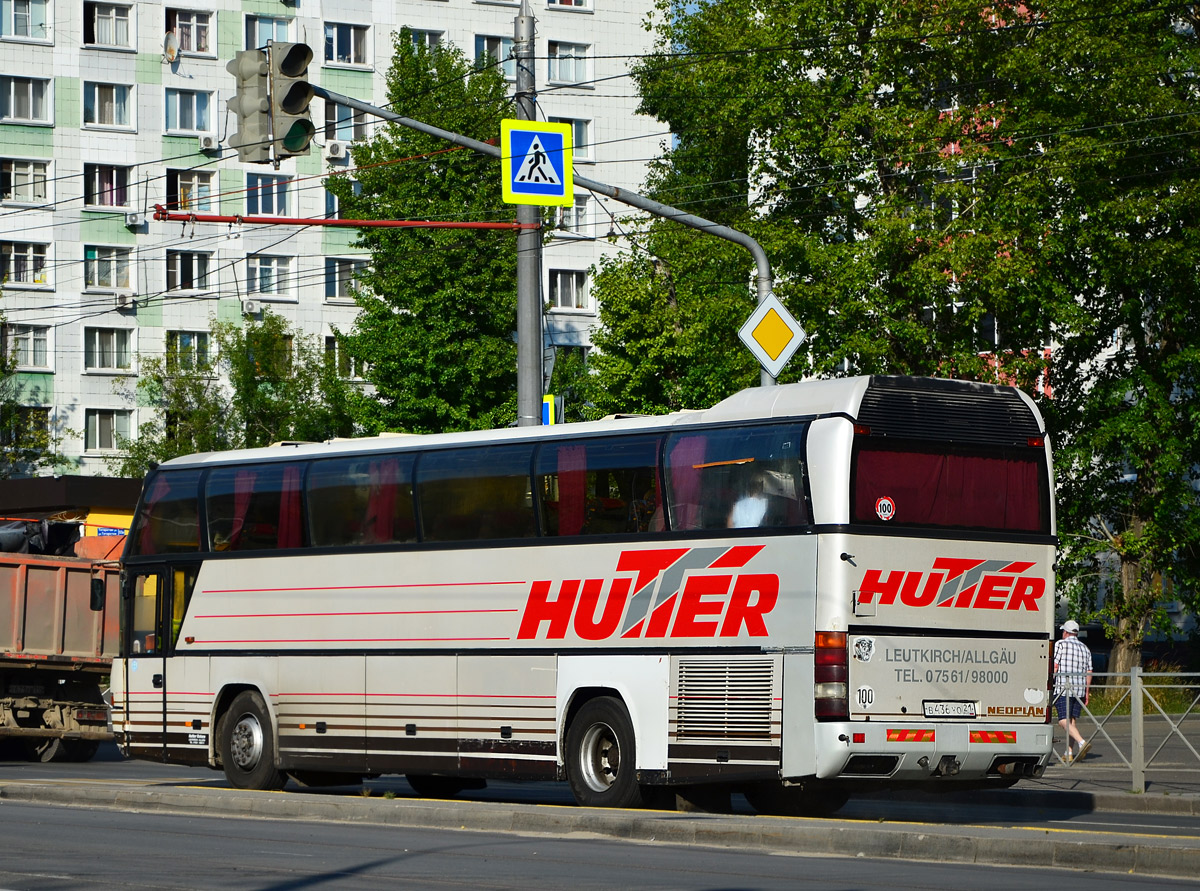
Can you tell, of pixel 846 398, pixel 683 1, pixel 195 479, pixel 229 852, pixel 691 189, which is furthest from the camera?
pixel 691 189

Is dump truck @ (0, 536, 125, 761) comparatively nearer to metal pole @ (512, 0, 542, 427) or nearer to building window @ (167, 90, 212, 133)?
metal pole @ (512, 0, 542, 427)

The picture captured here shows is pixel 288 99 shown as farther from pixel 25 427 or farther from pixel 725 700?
pixel 25 427

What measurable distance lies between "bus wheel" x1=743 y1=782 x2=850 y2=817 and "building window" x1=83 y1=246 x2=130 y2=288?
183 ft

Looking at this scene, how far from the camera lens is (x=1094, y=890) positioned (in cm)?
1118

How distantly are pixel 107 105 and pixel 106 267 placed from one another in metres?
5.58

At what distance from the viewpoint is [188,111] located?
71.4 meters

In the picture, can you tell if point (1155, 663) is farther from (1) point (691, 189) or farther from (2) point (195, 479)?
(2) point (195, 479)

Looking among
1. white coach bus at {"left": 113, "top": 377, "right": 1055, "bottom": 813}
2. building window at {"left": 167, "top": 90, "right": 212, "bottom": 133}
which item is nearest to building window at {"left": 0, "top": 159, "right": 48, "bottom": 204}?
building window at {"left": 167, "top": 90, "right": 212, "bottom": 133}

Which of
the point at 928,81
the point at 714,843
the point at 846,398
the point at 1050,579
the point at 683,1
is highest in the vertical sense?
the point at 683,1

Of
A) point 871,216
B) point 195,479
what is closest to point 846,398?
point 195,479

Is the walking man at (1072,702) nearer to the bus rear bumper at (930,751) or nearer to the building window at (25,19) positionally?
the bus rear bumper at (930,751)

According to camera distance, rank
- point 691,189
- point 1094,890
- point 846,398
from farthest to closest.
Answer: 1. point 691,189
2. point 846,398
3. point 1094,890

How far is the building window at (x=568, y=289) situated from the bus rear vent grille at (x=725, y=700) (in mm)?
58207

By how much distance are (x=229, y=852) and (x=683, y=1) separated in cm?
3583
